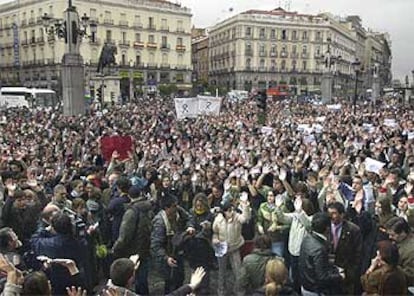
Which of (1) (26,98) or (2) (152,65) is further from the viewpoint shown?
(2) (152,65)

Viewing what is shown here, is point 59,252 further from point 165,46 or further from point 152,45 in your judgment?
point 165,46

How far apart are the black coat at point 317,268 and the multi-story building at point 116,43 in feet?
201

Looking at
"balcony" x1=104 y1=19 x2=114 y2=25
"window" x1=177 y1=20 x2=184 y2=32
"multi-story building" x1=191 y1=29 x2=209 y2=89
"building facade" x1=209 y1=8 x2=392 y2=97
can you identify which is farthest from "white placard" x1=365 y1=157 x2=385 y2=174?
"multi-story building" x1=191 y1=29 x2=209 y2=89

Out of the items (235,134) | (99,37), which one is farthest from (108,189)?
(99,37)

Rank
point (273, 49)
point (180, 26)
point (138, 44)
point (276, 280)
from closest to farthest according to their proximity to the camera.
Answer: point (276, 280) → point (138, 44) → point (180, 26) → point (273, 49)

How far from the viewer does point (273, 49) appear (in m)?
86.0

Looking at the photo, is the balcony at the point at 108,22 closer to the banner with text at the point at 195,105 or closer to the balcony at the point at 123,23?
the balcony at the point at 123,23

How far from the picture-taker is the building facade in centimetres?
8438

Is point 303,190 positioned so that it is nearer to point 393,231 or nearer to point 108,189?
point 393,231

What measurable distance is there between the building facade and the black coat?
80.7 metres

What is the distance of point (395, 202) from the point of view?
6734 millimetres

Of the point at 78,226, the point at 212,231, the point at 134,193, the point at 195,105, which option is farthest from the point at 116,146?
the point at 195,105

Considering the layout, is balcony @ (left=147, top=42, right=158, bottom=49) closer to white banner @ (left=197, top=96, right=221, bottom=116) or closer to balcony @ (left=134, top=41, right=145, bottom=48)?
balcony @ (left=134, top=41, right=145, bottom=48)

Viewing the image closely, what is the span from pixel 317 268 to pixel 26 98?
38887 mm
